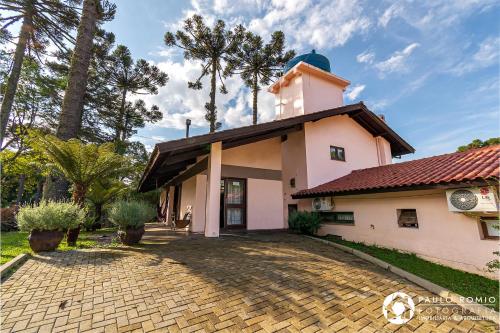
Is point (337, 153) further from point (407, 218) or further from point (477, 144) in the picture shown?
point (477, 144)

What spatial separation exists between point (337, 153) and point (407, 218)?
17.8ft

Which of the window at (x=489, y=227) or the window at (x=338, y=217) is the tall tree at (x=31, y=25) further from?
the window at (x=489, y=227)

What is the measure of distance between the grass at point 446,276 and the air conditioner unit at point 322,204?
2.71m

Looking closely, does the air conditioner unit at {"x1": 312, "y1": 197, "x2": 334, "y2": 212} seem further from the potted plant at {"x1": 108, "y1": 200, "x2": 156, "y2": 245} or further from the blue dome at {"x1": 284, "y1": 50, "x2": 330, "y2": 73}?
the blue dome at {"x1": 284, "y1": 50, "x2": 330, "y2": 73}

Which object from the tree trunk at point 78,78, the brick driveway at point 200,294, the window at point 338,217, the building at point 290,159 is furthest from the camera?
the building at point 290,159

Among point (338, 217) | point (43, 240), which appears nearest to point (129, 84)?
→ point (43, 240)

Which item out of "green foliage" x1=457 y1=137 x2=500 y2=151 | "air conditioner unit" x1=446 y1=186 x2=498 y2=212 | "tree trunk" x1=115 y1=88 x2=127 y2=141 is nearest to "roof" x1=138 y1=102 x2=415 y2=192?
"air conditioner unit" x1=446 y1=186 x2=498 y2=212

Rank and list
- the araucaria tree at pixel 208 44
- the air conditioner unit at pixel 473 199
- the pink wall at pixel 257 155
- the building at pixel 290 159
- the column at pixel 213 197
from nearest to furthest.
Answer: the air conditioner unit at pixel 473 199 → the column at pixel 213 197 → the building at pixel 290 159 → the pink wall at pixel 257 155 → the araucaria tree at pixel 208 44

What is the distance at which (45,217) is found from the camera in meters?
5.75

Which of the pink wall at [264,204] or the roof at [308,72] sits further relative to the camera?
the roof at [308,72]

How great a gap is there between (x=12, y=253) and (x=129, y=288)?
5029 mm

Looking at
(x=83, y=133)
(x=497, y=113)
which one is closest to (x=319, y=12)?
(x=497, y=113)

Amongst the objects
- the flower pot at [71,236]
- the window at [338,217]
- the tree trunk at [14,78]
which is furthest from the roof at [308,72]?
the tree trunk at [14,78]

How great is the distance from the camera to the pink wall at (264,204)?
35.9 ft
